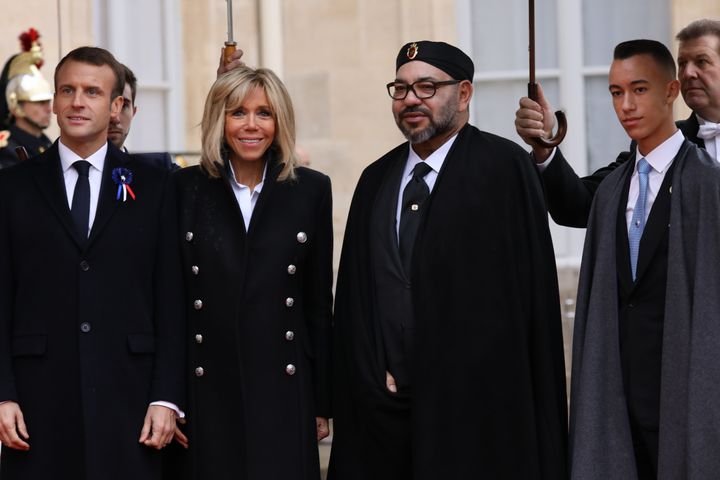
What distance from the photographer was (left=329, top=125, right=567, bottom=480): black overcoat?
5273 mm

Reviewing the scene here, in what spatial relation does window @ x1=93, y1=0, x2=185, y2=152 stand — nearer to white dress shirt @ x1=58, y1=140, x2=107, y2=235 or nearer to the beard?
white dress shirt @ x1=58, y1=140, x2=107, y2=235

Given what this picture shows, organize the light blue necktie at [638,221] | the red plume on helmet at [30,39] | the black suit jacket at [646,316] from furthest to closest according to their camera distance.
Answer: the red plume on helmet at [30,39] → the light blue necktie at [638,221] → the black suit jacket at [646,316]

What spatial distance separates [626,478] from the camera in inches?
200

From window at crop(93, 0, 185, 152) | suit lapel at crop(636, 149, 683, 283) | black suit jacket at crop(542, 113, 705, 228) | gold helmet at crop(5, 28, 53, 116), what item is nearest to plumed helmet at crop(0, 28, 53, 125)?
gold helmet at crop(5, 28, 53, 116)

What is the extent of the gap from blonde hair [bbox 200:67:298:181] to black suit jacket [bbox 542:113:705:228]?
3.07ft

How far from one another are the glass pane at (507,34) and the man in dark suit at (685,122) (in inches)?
161

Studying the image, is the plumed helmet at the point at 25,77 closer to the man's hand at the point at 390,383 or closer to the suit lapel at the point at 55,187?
the suit lapel at the point at 55,187

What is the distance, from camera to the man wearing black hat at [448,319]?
5.28 m

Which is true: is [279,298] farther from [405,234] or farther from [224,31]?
[224,31]

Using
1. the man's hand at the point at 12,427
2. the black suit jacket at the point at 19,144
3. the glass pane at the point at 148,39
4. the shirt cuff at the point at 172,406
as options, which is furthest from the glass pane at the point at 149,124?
the man's hand at the point at 12,427

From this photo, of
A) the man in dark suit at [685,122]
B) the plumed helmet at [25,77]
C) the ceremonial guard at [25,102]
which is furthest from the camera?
the plumed helmet at [25,77]

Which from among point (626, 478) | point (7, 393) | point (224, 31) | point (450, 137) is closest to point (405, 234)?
point (450, 137)

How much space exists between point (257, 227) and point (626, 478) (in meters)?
1.53

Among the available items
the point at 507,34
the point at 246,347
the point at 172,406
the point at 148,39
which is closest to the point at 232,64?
the point at 246,347
